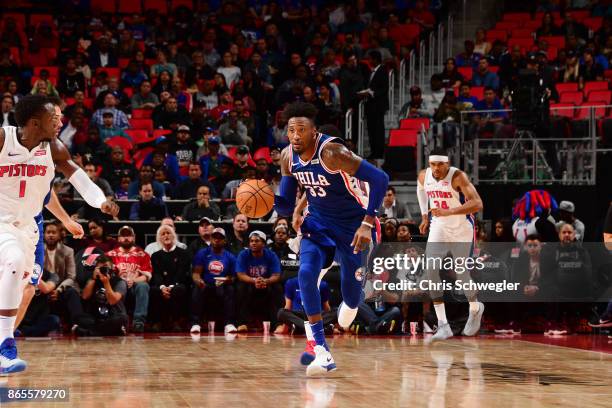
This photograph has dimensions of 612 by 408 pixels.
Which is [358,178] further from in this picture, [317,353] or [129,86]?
[129,86]

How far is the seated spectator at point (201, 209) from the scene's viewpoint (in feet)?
45.1

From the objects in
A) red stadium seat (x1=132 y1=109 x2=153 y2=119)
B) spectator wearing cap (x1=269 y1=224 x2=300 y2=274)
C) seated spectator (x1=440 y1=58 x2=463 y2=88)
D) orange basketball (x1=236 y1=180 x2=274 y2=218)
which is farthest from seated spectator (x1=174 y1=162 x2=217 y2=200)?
orange basketball (x1=236 y1=180 x2=274 y2=218)

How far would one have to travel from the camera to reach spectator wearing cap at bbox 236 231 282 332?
1282cm

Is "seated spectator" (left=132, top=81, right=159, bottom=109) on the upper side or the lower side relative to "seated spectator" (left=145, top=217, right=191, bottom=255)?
upper

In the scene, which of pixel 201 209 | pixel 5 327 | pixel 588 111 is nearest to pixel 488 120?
pixel 588 111

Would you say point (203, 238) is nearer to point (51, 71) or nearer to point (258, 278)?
point (258, 278)

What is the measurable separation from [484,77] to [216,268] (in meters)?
7.92

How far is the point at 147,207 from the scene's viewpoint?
45.2ft

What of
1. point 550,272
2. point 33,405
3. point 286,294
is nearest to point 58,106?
point 33,405

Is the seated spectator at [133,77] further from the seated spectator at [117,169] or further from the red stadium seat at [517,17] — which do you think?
the red stadium seat at [517,17]

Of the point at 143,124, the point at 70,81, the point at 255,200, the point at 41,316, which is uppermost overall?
the point at 70,81

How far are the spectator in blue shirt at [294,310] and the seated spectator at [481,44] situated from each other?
9.24 metres

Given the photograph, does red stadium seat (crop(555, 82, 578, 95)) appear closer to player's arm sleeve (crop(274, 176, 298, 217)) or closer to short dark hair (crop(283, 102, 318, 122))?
player's arm sleeve (crop(274, 176, 298, 217))

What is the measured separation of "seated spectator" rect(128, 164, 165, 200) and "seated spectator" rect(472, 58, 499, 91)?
23.3 ft
